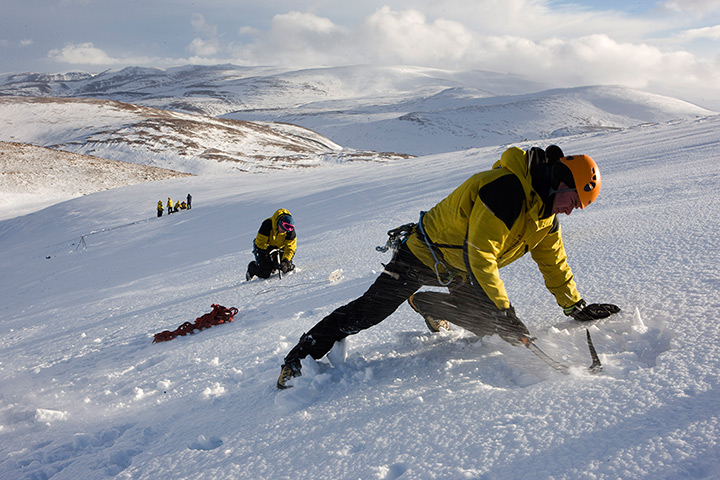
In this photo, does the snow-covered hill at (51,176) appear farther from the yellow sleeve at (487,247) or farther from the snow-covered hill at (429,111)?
the snow-covered hill at (429,111)

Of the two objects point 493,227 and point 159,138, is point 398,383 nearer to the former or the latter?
point 493,227

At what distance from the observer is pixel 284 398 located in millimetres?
2531

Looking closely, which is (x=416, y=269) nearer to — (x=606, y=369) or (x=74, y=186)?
(x=606, y=369)

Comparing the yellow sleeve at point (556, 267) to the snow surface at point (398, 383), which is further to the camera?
the yellow sleeve at point (556, 267)

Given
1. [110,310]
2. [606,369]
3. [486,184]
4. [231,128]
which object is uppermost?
[231,128]

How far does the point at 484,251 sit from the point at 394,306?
0.72 m

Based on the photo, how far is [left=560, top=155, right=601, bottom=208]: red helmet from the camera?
7.04 ft

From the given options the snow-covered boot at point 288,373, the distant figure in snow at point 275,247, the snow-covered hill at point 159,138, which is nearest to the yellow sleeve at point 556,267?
the snow-covered boot at point 288,373

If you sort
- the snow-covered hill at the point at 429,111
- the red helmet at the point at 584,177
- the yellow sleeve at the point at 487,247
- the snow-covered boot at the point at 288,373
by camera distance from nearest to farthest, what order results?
1. the red helmet at the point at 584,177
2. the yellow sleeve at the point at 487,247
3. the snow-covered boot at the point at 288,373
4. the snow-covered hill at the point at 429,111

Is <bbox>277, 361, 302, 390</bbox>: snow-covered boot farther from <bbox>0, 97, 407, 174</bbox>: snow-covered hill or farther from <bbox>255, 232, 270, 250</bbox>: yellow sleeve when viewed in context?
<bbox>0, 97, 407, 174</bbox>: snow-covered hill

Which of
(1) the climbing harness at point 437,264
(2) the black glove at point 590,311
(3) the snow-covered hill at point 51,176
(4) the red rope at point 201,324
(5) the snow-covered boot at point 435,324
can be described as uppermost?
(3) the snow-covered hill at point 51,176

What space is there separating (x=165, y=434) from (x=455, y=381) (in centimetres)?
169

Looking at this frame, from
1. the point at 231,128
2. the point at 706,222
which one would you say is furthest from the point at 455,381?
the point at 231,128

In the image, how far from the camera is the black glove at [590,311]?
2738 mm
